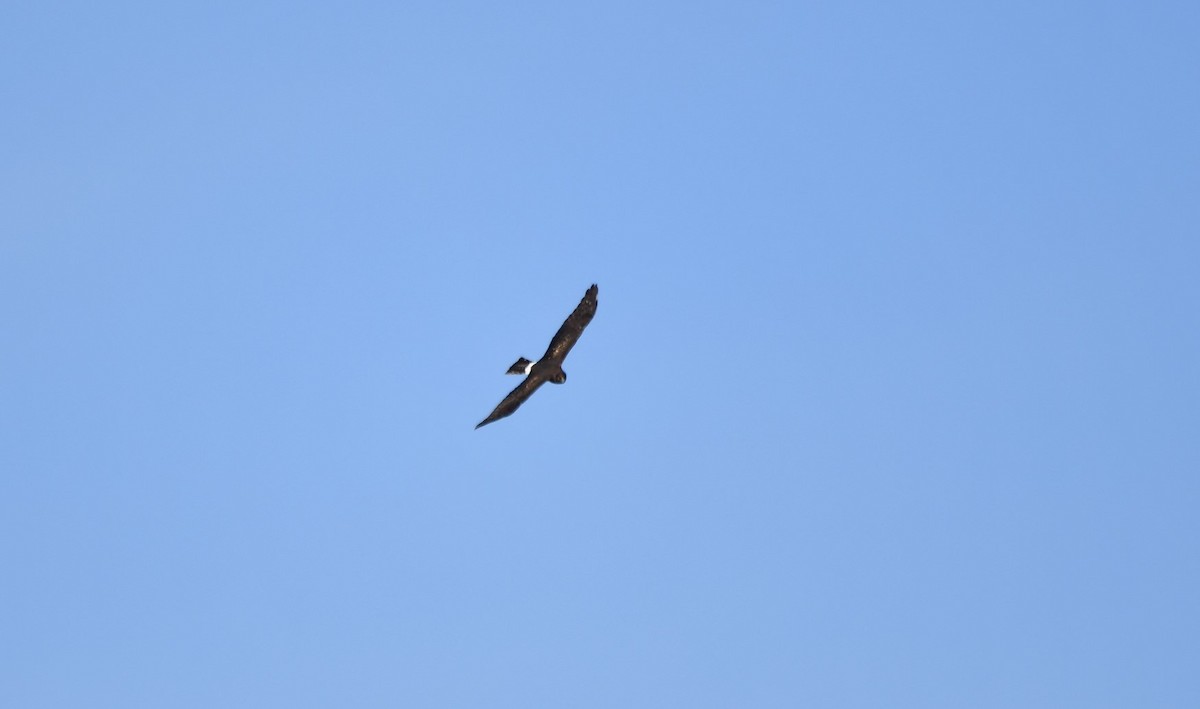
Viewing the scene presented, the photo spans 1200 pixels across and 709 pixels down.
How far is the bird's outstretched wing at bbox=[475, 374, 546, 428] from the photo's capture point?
65250mm

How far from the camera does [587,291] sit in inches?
2675

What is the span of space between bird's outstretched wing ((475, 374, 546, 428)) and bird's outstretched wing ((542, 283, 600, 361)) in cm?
127

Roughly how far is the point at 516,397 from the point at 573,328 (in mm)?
4408

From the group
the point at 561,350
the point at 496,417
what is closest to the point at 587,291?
the point at 561,350

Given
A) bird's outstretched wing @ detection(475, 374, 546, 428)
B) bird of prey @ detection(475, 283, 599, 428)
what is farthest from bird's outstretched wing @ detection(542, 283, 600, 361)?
bird's outstretched wing @ detection(475, 374, 546, 428)

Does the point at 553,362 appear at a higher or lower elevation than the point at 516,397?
higher

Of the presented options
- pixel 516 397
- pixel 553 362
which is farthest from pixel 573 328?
pixel 516 397

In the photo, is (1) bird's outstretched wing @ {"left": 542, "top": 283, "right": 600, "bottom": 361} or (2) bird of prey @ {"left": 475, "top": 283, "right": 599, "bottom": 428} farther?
(1) bird's outstretched wing @ {"left": 542, "top": 283, "right": 600, "bottom": 361}

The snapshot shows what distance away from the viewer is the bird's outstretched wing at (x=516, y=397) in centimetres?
6525

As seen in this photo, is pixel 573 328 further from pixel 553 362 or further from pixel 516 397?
pixel 516 397

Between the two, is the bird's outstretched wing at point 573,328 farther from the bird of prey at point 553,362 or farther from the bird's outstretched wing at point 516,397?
the bird's outstretched wing at point 516,397

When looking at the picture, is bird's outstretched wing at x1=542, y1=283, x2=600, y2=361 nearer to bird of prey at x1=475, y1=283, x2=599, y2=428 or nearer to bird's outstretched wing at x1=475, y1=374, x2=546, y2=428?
bird of prey at x1=475, y1=283, x2=599, y2=428

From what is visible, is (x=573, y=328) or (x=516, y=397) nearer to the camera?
(x=516, y=397)

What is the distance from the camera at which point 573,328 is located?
6794cm
